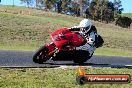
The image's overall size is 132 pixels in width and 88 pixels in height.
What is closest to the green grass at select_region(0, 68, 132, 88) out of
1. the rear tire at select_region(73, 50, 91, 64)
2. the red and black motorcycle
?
the red and black motorcycle

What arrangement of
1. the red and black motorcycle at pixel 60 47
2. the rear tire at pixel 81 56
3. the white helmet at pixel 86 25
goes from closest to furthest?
the red and black motorcycle at pixel 60 47 → the white helmet at pixel 86 25 → the rear tire at pixel 81 56

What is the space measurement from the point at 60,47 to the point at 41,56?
2.22ft

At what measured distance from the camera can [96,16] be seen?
129250mm

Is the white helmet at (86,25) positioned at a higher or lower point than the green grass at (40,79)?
higher

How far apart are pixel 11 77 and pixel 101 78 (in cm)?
404

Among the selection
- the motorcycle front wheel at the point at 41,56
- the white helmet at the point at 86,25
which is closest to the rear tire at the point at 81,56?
the white helmet at the point at 86,25

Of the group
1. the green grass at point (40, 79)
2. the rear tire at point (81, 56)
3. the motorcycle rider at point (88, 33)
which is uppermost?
the motorcycle rider at point (88, 33)

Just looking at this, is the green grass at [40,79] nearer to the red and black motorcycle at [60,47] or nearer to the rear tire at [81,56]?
the red and black motorcycle at [60,47]

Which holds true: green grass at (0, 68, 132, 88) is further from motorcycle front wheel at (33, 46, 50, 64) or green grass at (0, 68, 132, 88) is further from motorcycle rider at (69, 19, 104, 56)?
motorcycle rider at (69, 19, 104, 56)

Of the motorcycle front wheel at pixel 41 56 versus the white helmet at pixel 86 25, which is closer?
the motorcycle front wheel at pixel 41 56

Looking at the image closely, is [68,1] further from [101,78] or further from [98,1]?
[101,78]

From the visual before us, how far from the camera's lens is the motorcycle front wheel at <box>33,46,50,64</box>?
39.1ft

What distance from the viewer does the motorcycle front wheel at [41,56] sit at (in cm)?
1191

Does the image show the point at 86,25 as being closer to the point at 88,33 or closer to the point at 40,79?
the point at 88,33
